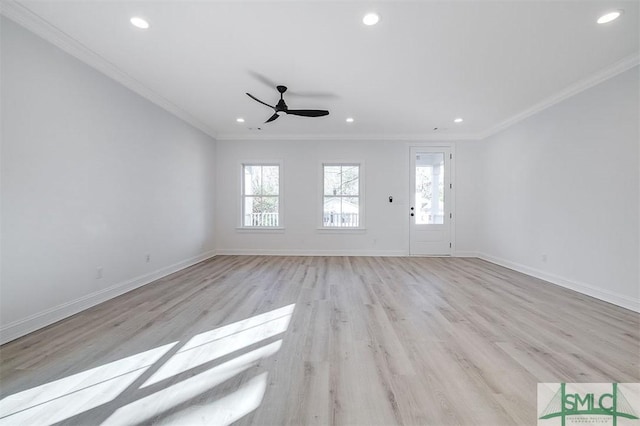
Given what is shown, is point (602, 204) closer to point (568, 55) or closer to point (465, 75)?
point (568, 55)

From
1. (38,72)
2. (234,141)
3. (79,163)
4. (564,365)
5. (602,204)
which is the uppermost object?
(234,141)

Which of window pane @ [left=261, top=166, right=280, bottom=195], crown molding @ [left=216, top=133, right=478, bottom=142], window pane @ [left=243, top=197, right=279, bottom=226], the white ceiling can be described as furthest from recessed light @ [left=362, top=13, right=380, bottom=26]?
window pane @ [left=243, top=197, right=279, bottom=226]

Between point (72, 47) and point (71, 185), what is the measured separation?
4.54 ft

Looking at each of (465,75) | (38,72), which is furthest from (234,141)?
(465,75)

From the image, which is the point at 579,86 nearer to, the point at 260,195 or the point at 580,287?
the point at 580,287

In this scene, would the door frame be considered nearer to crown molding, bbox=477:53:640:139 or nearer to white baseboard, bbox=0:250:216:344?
crown molding, bbox=477:53:640:139

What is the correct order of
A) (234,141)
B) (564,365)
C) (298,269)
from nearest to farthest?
(564,365) < (298,269) < (234,141)

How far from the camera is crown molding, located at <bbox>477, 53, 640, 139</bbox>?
2752 millimetres

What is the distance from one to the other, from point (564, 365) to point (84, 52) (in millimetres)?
5019

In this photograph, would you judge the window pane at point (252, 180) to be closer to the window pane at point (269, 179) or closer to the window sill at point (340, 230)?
the window pane at point (269, 179)

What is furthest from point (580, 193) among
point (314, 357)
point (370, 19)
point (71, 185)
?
point (71, 185)

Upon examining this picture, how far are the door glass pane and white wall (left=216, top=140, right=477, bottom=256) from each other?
0.30m

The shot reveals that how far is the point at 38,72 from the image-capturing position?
88.8 inches

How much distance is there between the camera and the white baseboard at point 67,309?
80.1 inches
